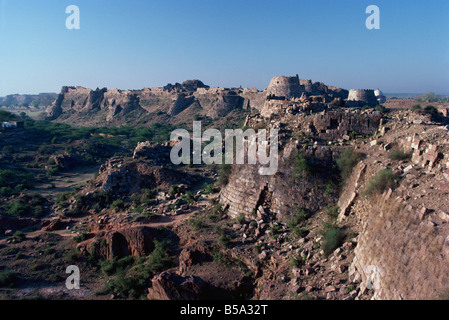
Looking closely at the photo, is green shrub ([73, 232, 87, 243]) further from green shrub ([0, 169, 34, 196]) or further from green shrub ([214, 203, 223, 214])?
green shrub ([0, 169, 34, 196])

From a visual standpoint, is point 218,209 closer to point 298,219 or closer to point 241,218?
point 241,218

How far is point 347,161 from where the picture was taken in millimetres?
8352

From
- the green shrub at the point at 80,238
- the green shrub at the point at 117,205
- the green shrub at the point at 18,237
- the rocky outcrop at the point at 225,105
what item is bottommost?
the green shrub at the point at 18,237

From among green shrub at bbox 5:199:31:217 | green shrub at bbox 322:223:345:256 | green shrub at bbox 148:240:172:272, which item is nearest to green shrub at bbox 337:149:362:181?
green shrub at bbox 322:223:345:256

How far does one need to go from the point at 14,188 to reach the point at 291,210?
1746cm

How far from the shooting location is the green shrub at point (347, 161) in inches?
327

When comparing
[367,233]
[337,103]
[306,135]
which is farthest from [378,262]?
[337,103]

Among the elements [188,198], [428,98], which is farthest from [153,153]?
[428,98]

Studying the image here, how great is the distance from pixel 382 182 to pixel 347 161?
1.93 metres

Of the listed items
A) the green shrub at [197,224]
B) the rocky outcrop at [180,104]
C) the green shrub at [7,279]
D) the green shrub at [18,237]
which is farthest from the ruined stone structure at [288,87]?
the green shrub at [7,279]

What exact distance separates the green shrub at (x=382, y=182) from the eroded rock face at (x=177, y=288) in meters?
4.45

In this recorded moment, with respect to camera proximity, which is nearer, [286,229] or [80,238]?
[286,229]

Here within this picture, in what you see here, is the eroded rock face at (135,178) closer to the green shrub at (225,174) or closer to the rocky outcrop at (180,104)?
the green shrub at (225,174)

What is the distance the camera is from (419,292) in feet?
14.0
